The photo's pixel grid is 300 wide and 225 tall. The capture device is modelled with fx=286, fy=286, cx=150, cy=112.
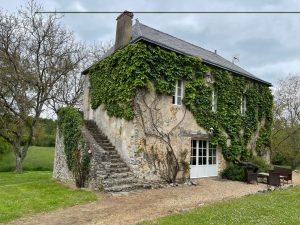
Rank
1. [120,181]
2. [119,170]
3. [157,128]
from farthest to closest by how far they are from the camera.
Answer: [157,128]
[119,170]
[120,181]

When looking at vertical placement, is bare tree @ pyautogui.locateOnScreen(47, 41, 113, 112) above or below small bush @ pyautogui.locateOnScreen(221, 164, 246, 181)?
above

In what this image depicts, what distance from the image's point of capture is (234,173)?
15.1 meters

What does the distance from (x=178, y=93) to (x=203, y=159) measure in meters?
3.81

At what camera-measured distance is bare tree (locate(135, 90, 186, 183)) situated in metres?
12.8

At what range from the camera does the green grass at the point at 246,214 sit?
6.80 metres

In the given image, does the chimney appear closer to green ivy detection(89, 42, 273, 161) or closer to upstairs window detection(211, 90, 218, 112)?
green ivy detection(89, 42, 273, 161)

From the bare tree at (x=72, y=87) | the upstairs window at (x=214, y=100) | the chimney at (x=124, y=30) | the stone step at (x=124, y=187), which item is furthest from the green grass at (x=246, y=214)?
the bare tree at (x=72, y=87)

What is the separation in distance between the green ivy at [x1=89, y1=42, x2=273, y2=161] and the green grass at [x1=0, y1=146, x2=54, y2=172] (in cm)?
1359

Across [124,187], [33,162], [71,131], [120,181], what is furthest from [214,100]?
[33,162]

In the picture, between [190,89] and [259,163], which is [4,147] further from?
[259,163]

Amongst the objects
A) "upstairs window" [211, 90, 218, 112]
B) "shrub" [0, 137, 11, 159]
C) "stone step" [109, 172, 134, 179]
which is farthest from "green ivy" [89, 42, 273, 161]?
"shrub" [0, 137, 11, 159]

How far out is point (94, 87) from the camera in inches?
639

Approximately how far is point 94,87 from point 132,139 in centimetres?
512

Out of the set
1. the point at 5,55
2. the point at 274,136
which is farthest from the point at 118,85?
the point at 274,136
